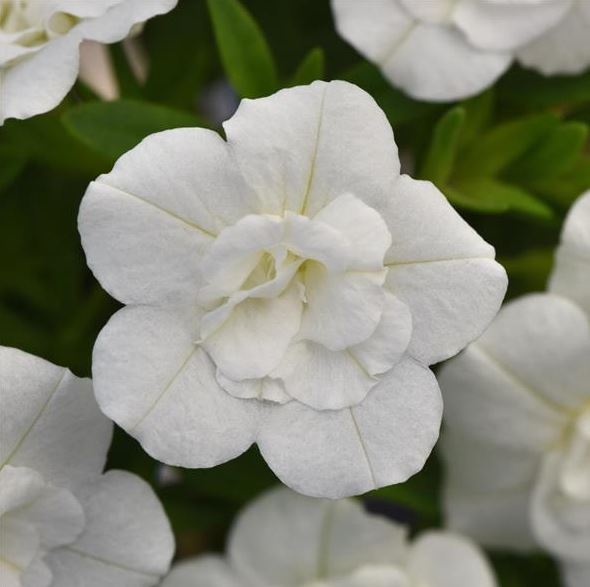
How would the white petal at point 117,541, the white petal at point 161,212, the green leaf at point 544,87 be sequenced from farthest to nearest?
the green leaf at point 544,87 → the white petal at point 117,541 → the white petal at point 161,212

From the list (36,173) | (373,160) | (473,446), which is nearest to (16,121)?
(36,173)

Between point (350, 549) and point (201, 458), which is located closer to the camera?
point (201, 458)

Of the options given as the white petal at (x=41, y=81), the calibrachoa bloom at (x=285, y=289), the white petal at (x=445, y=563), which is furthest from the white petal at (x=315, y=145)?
the white petal at (x=445, y=563)

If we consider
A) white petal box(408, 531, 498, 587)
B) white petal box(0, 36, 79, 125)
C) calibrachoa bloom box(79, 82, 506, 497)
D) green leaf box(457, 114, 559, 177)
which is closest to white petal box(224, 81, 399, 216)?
calibrachoa bloom box(79, 82, 506, 497)

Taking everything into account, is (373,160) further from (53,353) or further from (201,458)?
(53,353)

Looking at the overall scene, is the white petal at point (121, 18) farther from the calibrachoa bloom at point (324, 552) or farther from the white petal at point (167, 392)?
the calibrachoa bloom at point (324, 552)

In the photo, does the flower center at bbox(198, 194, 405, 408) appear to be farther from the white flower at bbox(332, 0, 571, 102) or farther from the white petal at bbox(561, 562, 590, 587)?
the white petal at bbox(561, 562, 590, 587)

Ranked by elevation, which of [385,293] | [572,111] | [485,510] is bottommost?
[485,510]
